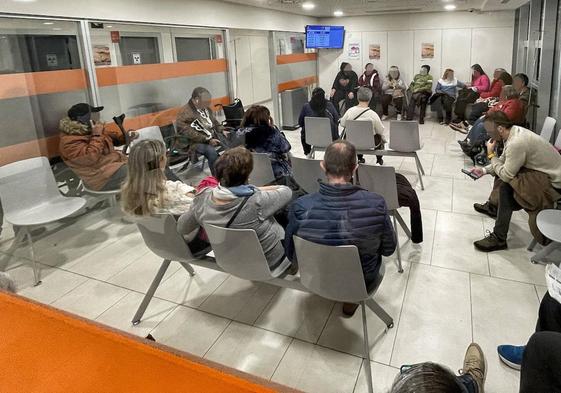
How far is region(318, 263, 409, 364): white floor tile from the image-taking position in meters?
2.32

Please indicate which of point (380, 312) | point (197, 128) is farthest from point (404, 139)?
point (380, 312)

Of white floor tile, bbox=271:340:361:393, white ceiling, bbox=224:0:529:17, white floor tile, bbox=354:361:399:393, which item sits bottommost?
white floor tile, bbox=354:361:399:393

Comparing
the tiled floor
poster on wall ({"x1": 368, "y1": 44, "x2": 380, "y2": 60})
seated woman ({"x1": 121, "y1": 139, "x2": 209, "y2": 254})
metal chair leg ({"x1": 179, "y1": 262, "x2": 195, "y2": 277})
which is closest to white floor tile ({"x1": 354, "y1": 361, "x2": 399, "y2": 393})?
the tiled floor

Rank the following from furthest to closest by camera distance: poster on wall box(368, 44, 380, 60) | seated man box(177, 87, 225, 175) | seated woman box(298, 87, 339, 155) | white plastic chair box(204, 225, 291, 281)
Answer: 1. poster on wall box(368, 44, 380, 60)
2. seated woman box(298, 87, 339, 155)
3. seated man box(177, 87, 225, 175)
4. white plastic chair box(204, 225, 291, 281)

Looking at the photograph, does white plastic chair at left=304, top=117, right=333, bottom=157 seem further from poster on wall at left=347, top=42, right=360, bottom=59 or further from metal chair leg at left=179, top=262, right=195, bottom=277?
poster on wall at left=347, top=42, right=360, bottom=59

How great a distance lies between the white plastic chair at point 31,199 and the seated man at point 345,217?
7.73 ft

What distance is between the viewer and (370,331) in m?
2.47

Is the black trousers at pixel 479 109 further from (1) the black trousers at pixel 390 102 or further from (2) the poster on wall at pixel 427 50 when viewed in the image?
(2) the poster on wall at pixel 427 50

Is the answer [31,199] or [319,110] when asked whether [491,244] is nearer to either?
[319,110]

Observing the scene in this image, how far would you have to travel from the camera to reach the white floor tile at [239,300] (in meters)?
2.71

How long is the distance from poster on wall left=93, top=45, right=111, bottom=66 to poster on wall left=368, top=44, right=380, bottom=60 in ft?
25.2

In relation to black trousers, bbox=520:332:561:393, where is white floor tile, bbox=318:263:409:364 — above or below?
below

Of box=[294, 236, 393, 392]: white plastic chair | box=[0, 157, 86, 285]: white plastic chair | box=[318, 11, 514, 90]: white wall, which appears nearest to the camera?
box=[294, 236, 393, 392]: white plastic chair

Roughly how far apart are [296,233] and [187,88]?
457cm
